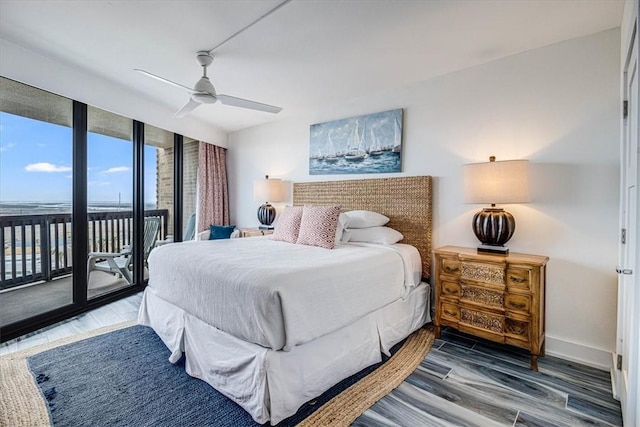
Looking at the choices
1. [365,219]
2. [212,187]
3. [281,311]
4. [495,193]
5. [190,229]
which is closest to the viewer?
[281,311]

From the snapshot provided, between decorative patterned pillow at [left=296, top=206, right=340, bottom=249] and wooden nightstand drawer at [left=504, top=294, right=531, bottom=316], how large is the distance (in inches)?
56.6

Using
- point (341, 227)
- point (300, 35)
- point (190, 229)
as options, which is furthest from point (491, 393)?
point (190, 229)

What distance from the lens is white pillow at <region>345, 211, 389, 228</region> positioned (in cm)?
312

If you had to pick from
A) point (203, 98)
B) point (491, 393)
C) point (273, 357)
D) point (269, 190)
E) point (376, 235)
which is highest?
point (203, 98)

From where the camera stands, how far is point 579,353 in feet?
7.45

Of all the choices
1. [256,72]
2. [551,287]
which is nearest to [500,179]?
[551,287]

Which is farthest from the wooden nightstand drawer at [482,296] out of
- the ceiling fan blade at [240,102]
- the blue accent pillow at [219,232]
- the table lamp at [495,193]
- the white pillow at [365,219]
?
the blue accent pillow at [219,232]

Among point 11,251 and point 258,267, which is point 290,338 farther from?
point 11,251

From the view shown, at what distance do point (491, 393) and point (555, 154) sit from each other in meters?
1.88

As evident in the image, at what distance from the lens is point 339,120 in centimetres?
371

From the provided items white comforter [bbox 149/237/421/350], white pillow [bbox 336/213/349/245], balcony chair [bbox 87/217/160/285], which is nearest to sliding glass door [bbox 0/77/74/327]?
balcony chair [bbox 87/217/160/285]

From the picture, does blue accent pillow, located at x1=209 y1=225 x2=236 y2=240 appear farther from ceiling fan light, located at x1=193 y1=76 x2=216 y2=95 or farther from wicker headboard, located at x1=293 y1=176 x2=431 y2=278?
ceiling fan light, located at x1=193 y1=76 x2=216 y2=95

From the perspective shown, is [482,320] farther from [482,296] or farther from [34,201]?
[34,201]

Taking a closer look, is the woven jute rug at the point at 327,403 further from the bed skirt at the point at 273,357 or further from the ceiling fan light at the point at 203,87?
the ceiling fan light at the point at 203,87
